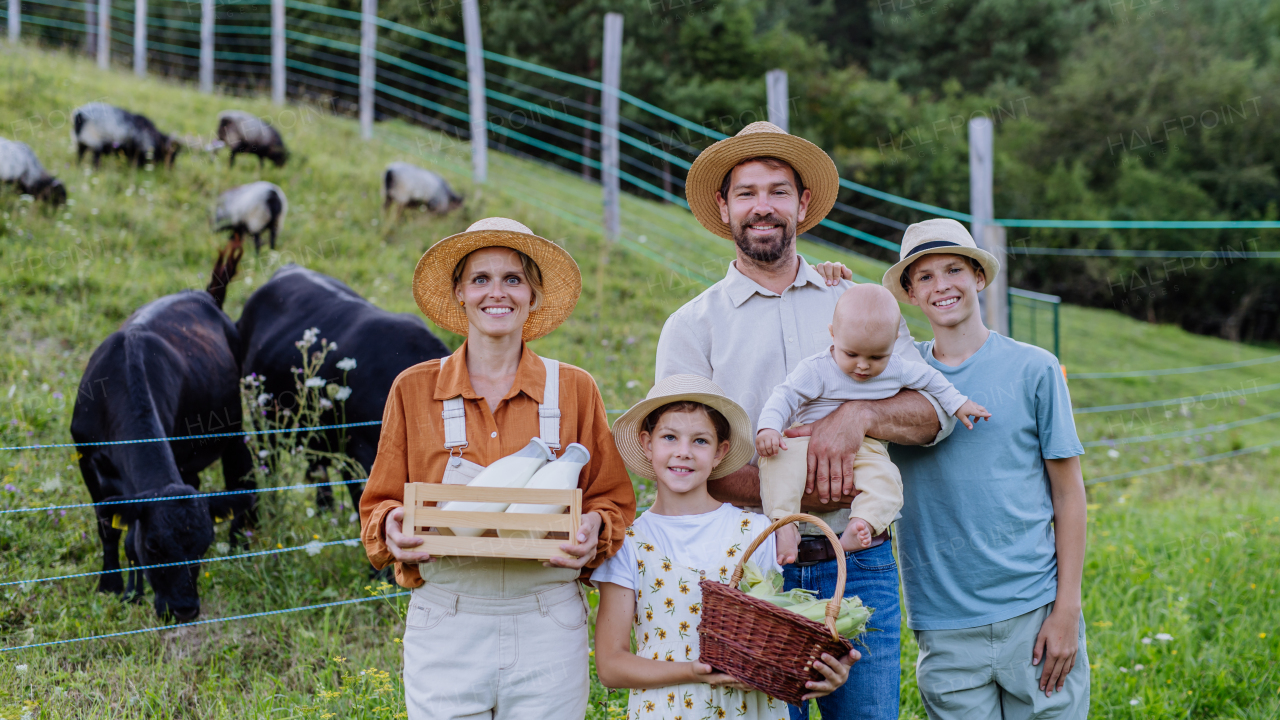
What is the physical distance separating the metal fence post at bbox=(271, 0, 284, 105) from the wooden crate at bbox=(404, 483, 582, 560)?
12218 mm

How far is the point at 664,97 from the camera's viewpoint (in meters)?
→ 22.1

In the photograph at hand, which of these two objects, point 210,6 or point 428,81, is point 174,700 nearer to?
point 210,6

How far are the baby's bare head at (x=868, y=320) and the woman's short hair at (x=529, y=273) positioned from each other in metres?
0.84

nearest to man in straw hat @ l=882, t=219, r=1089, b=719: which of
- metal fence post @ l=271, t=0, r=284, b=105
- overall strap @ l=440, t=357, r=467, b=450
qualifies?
overall strap @ l=440, t=357, r=467, b=450

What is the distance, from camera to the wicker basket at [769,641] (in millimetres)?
1913

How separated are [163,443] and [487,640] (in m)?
2.59

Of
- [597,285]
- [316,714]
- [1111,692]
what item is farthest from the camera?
[597,285]

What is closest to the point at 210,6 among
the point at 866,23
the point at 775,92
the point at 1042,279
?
the point at 775,92

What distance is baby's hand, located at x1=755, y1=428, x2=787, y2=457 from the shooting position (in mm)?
2309

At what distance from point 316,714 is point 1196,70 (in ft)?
104

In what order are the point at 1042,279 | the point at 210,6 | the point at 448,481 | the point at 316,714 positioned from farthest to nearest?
the point at 1042,279
the point at 210,6
the point at 316,714
the point at 448,481

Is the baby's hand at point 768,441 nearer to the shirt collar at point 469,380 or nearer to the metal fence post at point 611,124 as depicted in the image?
the shirt collar at point 469,380

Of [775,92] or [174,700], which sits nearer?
[174,700]

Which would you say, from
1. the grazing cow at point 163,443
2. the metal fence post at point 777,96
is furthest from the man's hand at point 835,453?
the metal fence post at point 777,96
